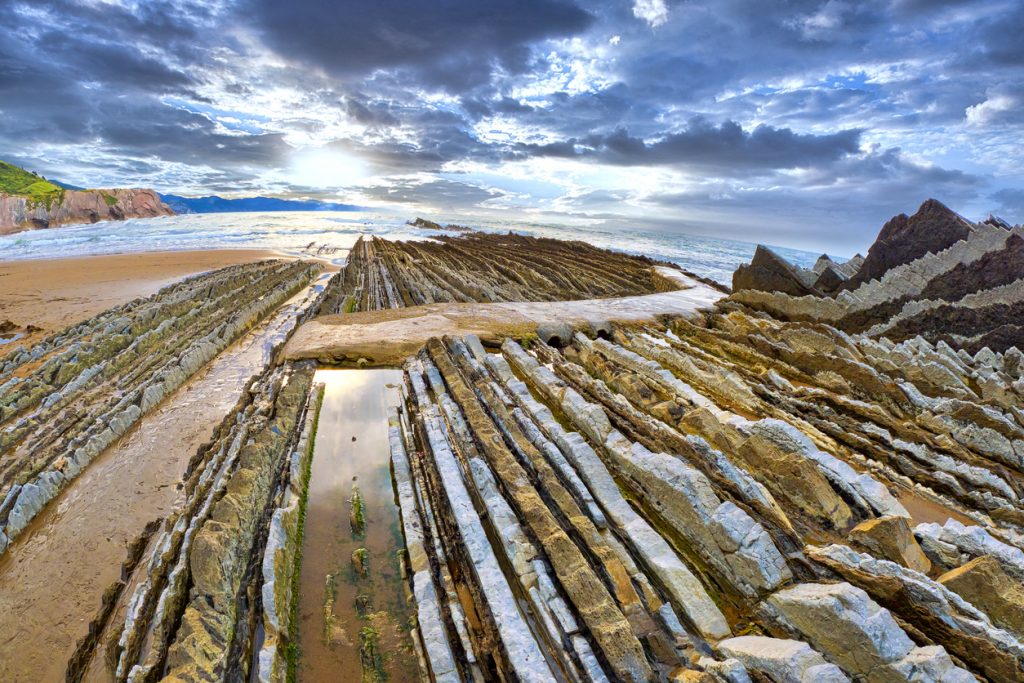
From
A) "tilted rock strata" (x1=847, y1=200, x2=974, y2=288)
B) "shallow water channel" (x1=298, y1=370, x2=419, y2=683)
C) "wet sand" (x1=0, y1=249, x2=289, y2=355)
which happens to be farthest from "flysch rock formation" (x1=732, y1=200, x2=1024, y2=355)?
"wet sand" (x1=0, y1=249, x2=289, y2=355)

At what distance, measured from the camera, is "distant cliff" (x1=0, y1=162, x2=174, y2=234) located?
80.6 metres

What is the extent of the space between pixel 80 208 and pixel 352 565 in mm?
129874

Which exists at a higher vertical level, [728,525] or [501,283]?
[501,283]

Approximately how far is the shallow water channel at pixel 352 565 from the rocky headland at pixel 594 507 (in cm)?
4

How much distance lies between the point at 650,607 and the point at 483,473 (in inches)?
122

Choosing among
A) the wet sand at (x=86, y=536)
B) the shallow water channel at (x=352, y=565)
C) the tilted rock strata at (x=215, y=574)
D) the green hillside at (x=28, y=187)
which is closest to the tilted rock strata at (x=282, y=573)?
the tilted rock strata at (x=215, y=574)

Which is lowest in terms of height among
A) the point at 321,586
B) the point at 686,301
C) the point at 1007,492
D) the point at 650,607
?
the point at 321,586

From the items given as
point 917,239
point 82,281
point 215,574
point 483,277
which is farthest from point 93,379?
point 917,239

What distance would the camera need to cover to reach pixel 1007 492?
702 cm

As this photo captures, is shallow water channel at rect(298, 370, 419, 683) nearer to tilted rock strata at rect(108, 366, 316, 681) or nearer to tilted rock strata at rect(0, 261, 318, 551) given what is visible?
tilted rock strata at rect(108, 366, 316, 681)

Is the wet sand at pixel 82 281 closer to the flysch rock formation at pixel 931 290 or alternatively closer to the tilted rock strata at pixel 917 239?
the flysch rock formation at pixel 931 290

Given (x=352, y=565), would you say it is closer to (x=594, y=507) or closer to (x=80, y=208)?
(x=594, y=507)

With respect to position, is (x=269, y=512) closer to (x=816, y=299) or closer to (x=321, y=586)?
(x=321, y=586)

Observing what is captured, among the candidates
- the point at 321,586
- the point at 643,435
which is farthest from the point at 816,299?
the point at 321,586
